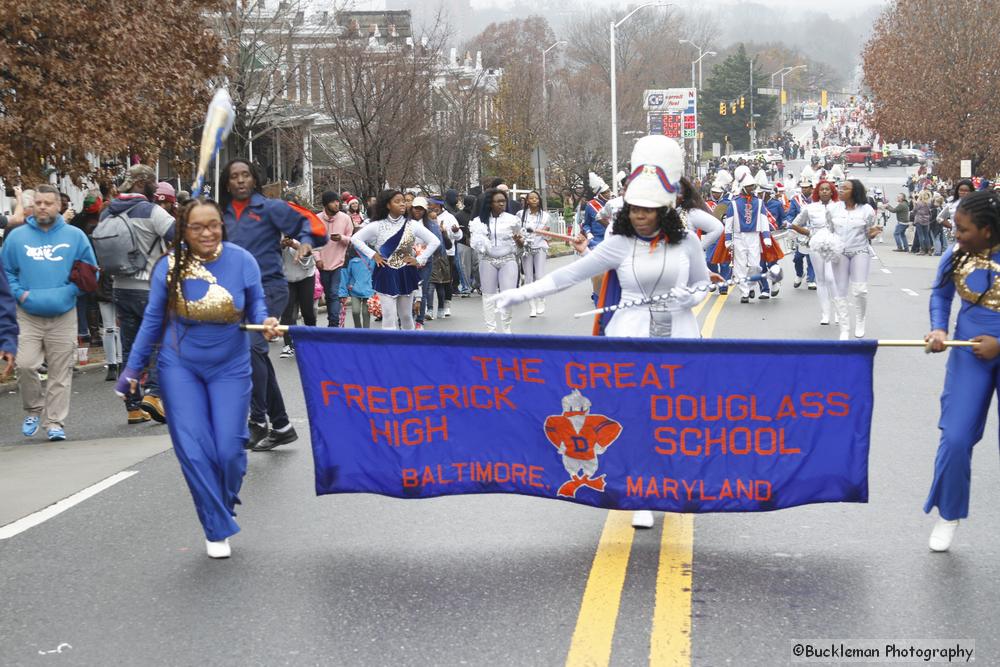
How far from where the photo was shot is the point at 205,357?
672 cm

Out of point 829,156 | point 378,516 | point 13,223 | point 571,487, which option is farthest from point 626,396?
point 829,156

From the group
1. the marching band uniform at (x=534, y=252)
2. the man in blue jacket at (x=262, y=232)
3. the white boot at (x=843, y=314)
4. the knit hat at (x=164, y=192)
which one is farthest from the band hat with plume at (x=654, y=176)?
the marching band uniform at (x=534, y=252)

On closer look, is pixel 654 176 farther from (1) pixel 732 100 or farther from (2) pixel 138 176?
(1) pixel 732 100

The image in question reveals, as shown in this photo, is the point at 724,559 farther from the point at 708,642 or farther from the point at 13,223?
the point at 13,223

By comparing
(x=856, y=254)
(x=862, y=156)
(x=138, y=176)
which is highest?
(x=138, y=176)

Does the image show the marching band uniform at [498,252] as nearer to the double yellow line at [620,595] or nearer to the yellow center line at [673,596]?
the double yellow line at [620,595]

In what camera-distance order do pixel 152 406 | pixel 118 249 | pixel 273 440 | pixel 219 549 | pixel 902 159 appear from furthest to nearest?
pixel 902 159 → pixel 118 249 → pixel 152 406 → pixel 273 440 → pixel 219 549

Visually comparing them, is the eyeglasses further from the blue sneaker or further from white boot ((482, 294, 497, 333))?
white boot ((482, 294, 497, 333))

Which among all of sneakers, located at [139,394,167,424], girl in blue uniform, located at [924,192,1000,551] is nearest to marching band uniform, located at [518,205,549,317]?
sneakers, located at [139,394,167,424]

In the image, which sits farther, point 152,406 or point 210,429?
point 152,406

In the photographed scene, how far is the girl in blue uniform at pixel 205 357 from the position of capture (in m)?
6.62

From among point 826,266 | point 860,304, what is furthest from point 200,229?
point 826,266

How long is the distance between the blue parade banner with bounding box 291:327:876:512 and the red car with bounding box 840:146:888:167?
4396 inches

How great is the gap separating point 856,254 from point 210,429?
10.7 meters
